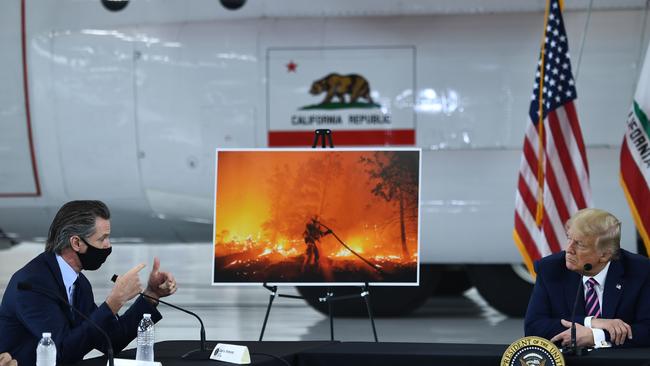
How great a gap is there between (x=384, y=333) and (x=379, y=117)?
181 cm

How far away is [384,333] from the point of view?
30.3ft

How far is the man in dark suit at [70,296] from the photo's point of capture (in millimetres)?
4414

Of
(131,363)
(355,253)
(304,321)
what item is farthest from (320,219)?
(304,321)

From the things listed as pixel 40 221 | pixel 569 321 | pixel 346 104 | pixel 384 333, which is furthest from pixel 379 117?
pixel 569 321

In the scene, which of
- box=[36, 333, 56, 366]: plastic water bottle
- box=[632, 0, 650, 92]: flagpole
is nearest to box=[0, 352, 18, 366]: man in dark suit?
box=[36, 333, 56, 366]: plastic water bottle

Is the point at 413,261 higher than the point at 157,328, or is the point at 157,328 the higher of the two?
the point at 413,261

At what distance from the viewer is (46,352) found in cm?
399

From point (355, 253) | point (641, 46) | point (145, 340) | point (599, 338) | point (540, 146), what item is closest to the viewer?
point (145, 340)

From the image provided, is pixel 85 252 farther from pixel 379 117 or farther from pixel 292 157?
pixel 379 117

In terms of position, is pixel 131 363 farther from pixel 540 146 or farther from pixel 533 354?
pixel 540 146

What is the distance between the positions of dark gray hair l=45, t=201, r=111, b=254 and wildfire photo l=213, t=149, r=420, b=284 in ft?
3.77

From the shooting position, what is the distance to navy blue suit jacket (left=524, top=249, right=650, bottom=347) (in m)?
4.86

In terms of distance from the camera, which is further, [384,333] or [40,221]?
[40,221]

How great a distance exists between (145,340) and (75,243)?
23.6 inches
